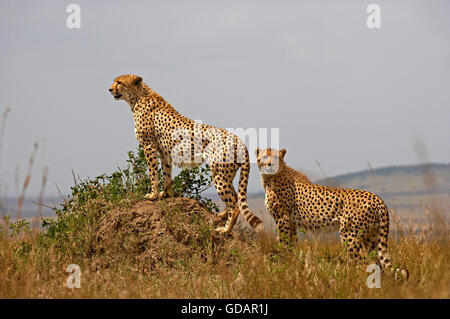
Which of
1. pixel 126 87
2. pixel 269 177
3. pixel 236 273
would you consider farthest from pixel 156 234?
pixel 126 87

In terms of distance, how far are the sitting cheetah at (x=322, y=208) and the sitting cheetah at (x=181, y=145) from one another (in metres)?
0.33

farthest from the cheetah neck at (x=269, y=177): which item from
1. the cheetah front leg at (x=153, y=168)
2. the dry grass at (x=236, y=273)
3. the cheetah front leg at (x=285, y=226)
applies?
the cheetah front leg at (x=153, y=168)

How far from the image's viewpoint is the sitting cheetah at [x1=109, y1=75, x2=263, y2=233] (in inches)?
232

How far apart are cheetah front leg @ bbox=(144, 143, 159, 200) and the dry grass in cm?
80

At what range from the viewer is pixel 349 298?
177 inches

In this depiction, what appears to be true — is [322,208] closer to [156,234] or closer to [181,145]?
[181,145]

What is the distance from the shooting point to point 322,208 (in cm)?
581

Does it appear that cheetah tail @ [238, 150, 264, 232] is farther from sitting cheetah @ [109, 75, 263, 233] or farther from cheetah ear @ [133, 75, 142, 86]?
cheetah ear @ [133, 75, 142, 86]

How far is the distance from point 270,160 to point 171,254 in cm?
145

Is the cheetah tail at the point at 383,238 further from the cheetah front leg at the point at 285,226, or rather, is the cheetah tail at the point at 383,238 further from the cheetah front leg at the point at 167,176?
the cheetah front leg at the point at 167,176

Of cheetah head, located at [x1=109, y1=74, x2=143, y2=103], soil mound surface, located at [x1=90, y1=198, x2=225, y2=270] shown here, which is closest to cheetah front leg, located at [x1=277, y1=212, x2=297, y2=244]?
soil mound surface, located at [x1=90, y1=198, x2=225, y2=270]

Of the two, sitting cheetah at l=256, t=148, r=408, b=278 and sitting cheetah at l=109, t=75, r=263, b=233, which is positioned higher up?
sitting cheetah at l=109, t=75, r=263, b=233
